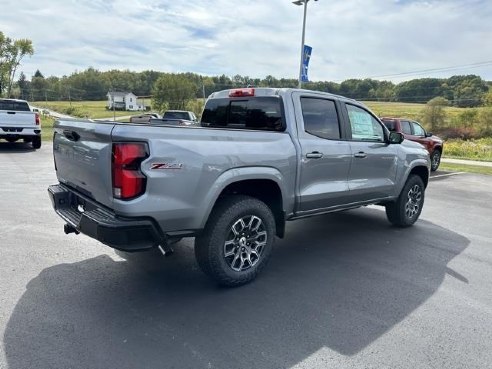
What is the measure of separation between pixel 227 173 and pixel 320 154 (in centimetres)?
132

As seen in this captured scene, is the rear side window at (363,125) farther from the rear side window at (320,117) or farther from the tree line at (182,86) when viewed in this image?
the tree line at (182,86)

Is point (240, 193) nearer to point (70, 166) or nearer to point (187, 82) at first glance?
point (70, 166)

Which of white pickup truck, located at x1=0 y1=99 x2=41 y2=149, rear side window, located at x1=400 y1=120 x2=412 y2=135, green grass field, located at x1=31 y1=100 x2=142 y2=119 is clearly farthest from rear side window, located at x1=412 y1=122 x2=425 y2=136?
green grass field, located at x1=31 y1=100 x2=142 y2=119

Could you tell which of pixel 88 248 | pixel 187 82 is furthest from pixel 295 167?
pixel 187 82

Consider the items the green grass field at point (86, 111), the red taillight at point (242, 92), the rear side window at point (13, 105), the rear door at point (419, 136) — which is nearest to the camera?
the red taillight at point (242, 92)

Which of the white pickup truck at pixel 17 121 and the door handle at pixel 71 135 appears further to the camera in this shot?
the white pickup truck at pixel 17 121

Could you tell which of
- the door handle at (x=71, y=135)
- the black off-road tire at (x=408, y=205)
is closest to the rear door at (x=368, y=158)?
the black off-road tire at (x=408, y=205)

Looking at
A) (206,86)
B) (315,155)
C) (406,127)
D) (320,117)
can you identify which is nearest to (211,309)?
(315,155)

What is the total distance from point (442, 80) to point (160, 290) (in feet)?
232

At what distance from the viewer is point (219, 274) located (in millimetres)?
3479

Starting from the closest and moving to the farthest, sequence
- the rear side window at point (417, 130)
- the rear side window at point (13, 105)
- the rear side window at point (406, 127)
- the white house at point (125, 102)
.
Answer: the rear side window at point (406, 127) → the rear side window at point (417, 130) → the rear side window at point (13, 105) → the white house at point (125, 102)

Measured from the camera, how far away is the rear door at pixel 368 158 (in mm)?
4781

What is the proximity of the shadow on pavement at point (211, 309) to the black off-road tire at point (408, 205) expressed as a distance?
1.01 metres

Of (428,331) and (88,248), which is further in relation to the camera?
(88,248)
